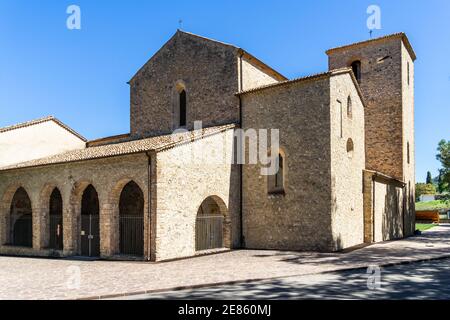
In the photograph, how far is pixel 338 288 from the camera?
361 inches

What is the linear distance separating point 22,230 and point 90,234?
21.2ft

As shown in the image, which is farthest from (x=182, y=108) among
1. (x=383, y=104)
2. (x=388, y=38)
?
(x=388, y=38)

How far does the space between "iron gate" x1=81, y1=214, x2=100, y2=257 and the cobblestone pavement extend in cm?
251

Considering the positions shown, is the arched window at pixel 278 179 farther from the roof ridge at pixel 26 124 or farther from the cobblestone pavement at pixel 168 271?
the roof ridge at pixel 26 124

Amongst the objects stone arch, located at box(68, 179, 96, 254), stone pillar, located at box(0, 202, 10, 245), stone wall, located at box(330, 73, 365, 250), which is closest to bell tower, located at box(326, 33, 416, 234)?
stone wall, located at box(330, 73, 365, 250)

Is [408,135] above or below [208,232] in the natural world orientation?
above

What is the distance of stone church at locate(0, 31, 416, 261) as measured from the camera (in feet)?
51.4

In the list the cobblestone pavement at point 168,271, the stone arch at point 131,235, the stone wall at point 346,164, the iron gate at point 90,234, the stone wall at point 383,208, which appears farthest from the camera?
the stone wall at point 383,208

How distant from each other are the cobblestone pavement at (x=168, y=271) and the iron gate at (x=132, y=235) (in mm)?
1755

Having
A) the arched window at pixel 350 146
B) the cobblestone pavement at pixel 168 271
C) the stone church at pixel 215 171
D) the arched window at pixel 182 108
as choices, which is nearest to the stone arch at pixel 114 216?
the stone church at pixel 215 171

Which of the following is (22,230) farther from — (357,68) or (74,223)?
(357,68)

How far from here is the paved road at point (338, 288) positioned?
8.41m

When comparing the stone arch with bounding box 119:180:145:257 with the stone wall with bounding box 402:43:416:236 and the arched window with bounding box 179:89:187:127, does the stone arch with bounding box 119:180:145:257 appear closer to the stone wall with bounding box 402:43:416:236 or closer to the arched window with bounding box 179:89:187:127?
the arched window with bounding box 179:89:187:127
